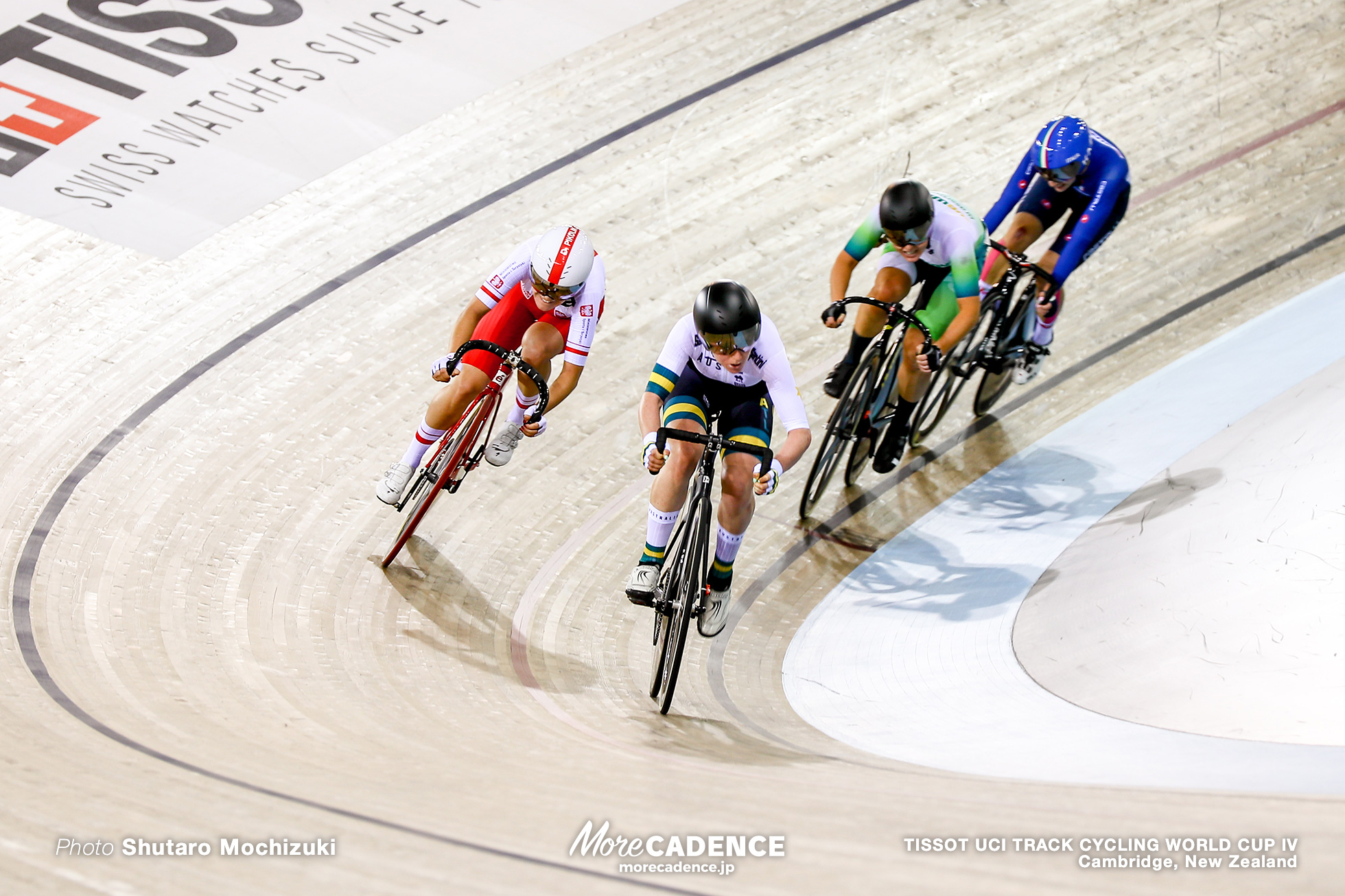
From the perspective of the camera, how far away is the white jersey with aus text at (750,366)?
3.46 meters

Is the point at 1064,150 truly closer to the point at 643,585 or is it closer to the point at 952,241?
the point at 952,241

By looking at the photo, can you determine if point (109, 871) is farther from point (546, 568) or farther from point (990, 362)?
point (990, 362)

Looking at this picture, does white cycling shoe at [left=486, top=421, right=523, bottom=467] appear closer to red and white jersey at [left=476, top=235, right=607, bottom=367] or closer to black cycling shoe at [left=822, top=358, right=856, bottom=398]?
red and white jersey at [left=476, top=235, right=607, bottom=367]

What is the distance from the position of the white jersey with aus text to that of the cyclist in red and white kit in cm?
59

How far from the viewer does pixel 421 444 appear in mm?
4270

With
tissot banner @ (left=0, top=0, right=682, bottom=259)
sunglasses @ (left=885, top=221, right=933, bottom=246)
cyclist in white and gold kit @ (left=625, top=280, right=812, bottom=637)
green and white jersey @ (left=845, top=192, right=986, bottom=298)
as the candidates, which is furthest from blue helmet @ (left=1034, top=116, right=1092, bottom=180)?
tissot banner @ (left=0, top=0, right=682, bottom=259)

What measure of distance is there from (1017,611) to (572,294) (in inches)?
79.0

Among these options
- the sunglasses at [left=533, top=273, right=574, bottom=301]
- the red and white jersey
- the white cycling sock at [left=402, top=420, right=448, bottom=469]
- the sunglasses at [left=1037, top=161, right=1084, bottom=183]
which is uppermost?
the sunglasses at [left=1037, top=161, right=1084, bottom=183]

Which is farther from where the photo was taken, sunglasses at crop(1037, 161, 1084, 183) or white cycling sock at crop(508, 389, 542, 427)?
sunglasses at crop(1037, 161, 1084, 183)

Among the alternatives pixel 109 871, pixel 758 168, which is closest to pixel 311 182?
pixel 758 168

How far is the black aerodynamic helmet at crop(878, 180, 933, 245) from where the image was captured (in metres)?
4.04

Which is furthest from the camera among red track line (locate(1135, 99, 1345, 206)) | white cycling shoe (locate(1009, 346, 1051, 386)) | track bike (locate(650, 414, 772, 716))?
red track line (locate(1135, 99, 1345, 206))

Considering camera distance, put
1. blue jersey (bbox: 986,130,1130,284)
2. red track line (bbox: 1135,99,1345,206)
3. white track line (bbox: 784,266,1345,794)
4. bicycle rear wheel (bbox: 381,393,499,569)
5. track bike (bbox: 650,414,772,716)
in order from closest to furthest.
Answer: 1. white track line (bbox: 784,266,1345,794)
2. track bike (bbox: 650,414,772,716)
3. bicycle rear wheel (bbox: 381,393,499,569)
4. blue jersey (bbox: 986,130,1130,284)
5. red track line (bbox: 1135,99,1345,206)

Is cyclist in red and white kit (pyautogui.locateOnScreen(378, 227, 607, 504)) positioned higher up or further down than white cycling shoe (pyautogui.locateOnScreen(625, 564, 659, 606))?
higher up
